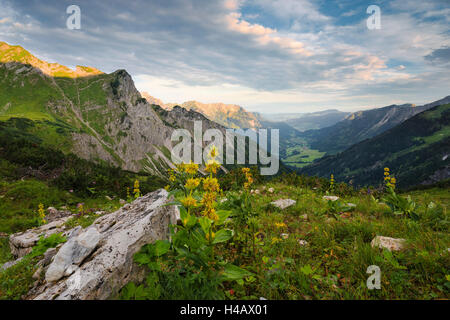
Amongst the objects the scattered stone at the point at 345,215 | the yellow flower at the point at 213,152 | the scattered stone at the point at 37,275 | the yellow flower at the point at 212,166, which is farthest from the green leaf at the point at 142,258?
the scattered stone at the point at 345,215

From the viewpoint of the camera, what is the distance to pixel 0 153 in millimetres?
27688

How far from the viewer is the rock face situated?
3.21m

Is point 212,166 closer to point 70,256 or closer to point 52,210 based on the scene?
point 70,256

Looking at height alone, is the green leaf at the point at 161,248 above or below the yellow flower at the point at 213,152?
below

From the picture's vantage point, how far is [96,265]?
356 centimetres

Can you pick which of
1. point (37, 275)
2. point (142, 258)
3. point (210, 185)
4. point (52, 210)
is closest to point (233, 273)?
point (210, 185)

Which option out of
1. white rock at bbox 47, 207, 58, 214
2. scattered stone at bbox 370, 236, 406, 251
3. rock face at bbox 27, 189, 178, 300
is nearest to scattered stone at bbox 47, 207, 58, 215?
white rock at bbox 47, 207, 58, 214

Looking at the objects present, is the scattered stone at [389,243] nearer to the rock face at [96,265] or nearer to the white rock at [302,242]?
the white rock at [302,242]

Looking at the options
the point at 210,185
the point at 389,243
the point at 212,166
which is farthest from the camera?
the point at 389,243

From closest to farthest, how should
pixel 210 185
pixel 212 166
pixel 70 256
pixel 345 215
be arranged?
pixel 210 185 → pixel 70 256 → pixel 212 166 → pixel 345 215

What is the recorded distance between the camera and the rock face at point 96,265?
10.5 feet

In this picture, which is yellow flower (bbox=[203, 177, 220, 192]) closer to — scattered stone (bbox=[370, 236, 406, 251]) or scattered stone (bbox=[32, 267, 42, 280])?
scattered stone (bbox=[370, 236, 406, 251])
